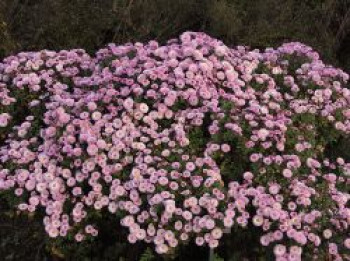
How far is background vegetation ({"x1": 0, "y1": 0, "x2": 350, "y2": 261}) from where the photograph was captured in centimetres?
586

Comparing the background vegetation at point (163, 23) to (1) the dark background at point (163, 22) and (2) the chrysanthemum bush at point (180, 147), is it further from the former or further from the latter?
(2) the chrysanthemum bush at point (180, 147)

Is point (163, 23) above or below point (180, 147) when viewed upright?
below

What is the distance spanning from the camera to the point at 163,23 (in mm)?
6207

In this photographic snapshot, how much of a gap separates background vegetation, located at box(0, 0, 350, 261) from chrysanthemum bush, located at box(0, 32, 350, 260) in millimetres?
1192

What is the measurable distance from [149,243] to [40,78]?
157 cm

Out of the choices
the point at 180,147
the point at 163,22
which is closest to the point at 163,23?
the point at 163,22

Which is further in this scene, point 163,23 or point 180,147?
point 163,23

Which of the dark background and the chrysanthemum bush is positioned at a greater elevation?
the chrysanthemum bush

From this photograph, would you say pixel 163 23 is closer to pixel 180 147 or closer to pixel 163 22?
pixel 163 22

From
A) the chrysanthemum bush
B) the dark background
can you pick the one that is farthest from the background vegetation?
the chrysanthemum bush

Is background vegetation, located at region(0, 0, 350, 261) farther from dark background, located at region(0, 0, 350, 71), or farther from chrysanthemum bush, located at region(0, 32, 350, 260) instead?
chrysanthemum bush, located at region(0, 32, 350, 260)

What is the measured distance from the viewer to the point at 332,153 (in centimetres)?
457

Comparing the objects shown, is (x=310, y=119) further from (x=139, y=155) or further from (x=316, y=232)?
(x=139, y=155)

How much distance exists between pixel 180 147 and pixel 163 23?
262 cm
